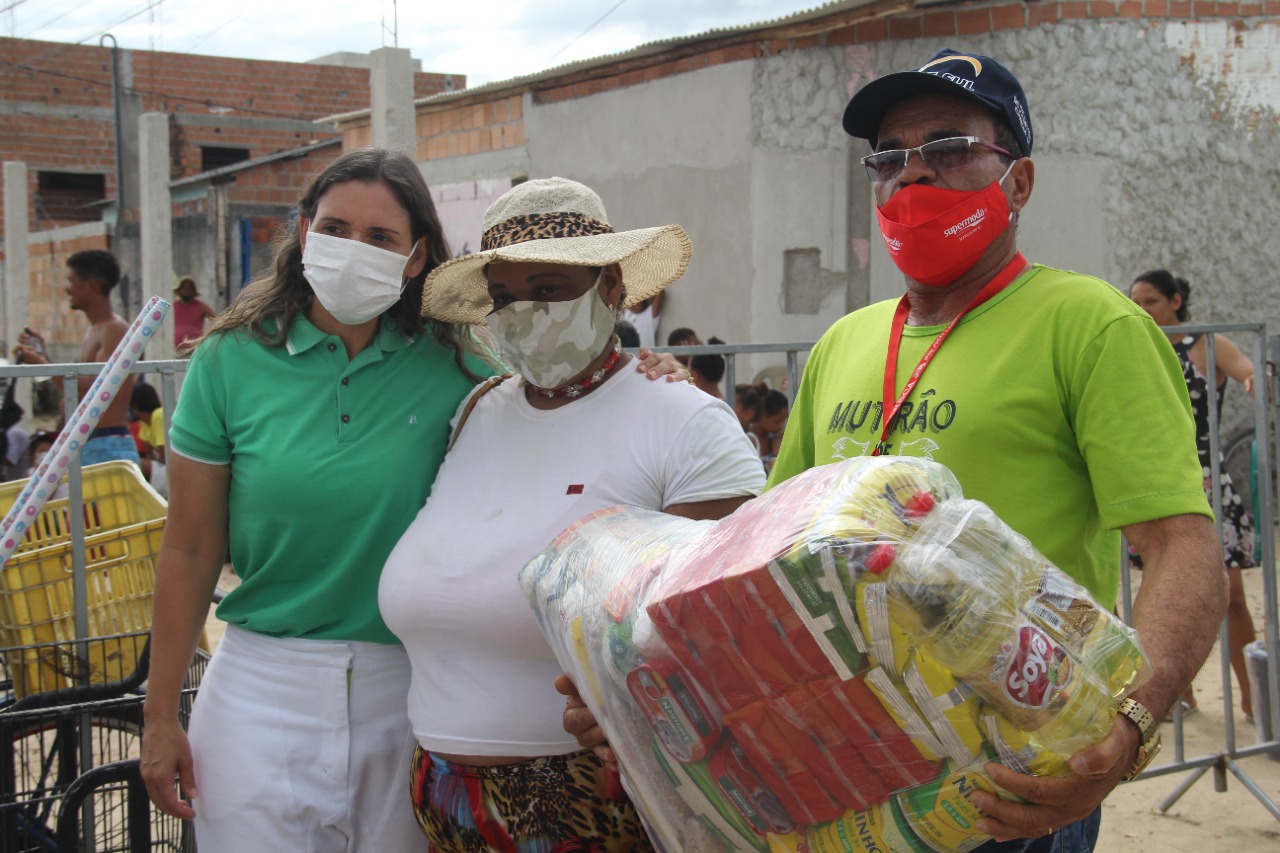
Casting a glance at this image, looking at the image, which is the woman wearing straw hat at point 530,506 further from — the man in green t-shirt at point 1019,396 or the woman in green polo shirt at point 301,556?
the man in green t-shirt at point 1019,396

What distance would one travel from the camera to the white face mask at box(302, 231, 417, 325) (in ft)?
7.97

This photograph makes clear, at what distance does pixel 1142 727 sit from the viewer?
1.45 m

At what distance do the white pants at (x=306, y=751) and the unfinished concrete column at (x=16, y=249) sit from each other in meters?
17.2

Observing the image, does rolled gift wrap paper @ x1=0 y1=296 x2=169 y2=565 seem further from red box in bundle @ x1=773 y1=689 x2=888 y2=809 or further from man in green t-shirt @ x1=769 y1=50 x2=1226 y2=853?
red box in bundle @ x1=773 y1=689 x2=888 y2=809

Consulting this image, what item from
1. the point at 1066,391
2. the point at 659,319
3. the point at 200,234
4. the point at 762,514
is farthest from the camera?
the point at 200,234

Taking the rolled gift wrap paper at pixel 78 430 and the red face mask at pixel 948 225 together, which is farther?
the rolled gift wrap paper at pixel 78 430

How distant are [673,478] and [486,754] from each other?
0.59 m

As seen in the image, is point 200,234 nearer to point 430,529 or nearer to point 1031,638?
point 430,529

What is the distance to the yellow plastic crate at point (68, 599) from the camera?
10.5 feet

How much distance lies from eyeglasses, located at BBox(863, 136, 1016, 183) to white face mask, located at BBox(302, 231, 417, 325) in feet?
3.48

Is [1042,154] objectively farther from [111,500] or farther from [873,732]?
[873,732]

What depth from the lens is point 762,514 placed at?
1.48 meters

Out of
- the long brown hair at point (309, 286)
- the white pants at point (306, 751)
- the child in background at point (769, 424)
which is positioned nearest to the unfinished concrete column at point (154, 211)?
the child in background at point (769, 424)

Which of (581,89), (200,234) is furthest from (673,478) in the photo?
(200,234)
